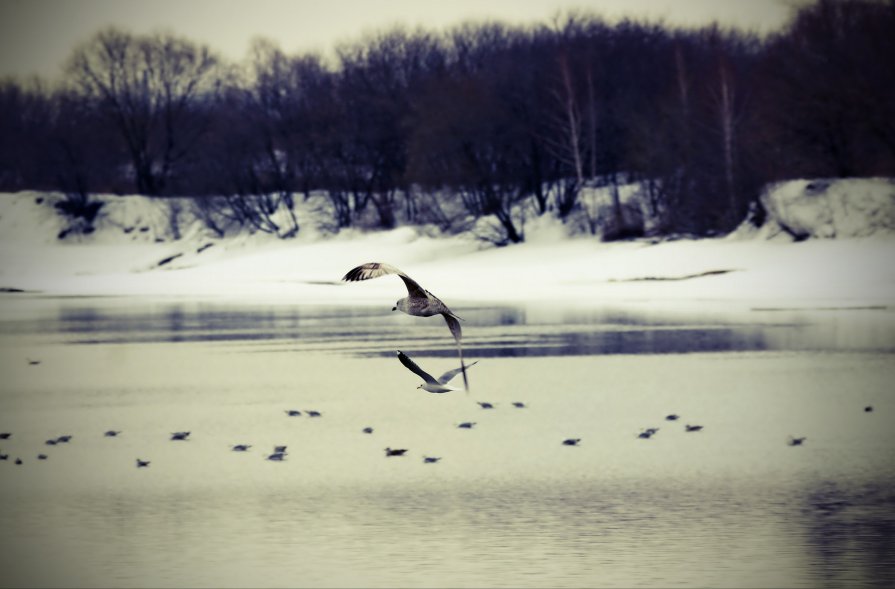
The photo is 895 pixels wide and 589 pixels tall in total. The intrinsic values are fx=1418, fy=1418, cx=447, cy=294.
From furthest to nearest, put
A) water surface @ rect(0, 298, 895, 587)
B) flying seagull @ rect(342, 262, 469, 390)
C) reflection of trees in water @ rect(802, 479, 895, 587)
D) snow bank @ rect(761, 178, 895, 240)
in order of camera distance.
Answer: snow bank @ rect(761, 178, 895, 240) → water surface @ rect(0, 298, 895, 587) → reflection of trees in water @ rect(802, 479, 895, 587) → flying seagull @ rect(342, 262, 469, 390)

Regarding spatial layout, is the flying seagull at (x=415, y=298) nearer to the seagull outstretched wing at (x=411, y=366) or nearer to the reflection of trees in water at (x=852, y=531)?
the seagull outstretched wing at (x=411, y=366)

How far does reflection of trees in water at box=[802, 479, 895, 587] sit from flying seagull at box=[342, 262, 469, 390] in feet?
10.0

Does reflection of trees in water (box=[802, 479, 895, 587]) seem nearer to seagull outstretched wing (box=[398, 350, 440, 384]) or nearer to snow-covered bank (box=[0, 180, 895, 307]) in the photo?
seagull outstretched wing (box=[398, 350, 440, 384])

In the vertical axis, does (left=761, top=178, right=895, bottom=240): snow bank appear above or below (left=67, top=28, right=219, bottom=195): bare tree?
→ below

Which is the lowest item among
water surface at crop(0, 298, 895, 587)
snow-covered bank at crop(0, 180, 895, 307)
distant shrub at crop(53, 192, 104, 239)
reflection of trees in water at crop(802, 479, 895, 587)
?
reflection of trees in water at crop(802, 479, 895, 587)

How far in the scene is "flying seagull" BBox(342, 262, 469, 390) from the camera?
7883 millimetres

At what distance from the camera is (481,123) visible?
45.3m

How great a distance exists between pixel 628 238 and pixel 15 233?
28.0 metres

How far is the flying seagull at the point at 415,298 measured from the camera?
7883 mm

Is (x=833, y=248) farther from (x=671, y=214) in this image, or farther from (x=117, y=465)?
(x=117, y=465)

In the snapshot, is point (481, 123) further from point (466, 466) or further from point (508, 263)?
point (466, 466)

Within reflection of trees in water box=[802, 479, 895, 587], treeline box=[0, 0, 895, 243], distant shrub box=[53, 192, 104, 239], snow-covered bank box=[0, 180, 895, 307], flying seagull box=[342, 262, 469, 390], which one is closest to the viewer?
flying seagull box=[342, 262, 469, 390]

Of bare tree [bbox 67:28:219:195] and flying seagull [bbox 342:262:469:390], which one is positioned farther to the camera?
A: bare tree [bbox 67:28:219:195]

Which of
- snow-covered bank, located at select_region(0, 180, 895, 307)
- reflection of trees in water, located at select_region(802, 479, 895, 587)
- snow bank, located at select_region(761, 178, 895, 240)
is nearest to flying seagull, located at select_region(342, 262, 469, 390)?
reflection of trees in water, located at select_region(802, 479, 895, 587)
